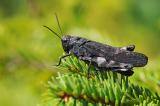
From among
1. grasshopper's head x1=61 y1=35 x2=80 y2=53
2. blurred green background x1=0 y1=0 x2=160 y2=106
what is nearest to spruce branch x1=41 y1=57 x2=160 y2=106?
grasshopper's head x1=61 y1=35 x2=80 y2=53

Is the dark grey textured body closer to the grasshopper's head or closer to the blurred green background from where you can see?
the grasshopper's head

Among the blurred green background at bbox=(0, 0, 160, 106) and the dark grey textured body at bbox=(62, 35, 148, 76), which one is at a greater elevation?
the blurred green background at bbox=(0, 0, 160, 106)

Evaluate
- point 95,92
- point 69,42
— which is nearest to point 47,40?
point 69,42

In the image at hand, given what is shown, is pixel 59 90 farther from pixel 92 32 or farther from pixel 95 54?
pixel 92 32

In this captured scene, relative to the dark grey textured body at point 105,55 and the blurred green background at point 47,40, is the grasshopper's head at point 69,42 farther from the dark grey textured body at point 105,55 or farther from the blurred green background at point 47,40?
the blurred green background at point 47,40

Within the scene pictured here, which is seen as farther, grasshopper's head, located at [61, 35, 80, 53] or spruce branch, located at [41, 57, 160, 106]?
grasshopper's head, located at [61, 35, 80, 53]

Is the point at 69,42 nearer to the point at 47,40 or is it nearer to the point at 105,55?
the point at 105,55

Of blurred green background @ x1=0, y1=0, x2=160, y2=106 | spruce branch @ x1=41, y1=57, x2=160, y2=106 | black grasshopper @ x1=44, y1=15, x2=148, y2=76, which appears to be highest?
blurred green background @ x1=0, y1=0, x2=160, y2=106

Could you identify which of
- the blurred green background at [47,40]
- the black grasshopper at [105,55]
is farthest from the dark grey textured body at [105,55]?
the blurred green background at [47,40]
